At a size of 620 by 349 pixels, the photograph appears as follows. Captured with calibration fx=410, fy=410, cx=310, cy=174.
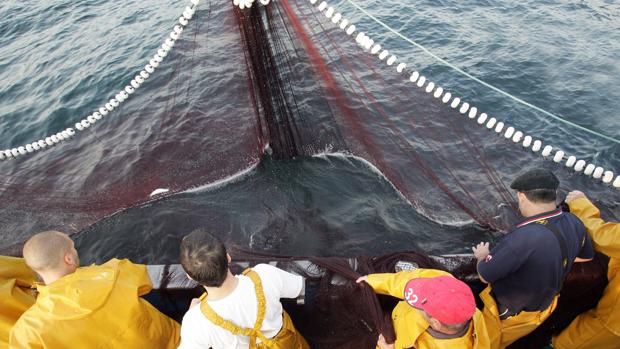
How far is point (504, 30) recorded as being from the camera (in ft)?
31.5

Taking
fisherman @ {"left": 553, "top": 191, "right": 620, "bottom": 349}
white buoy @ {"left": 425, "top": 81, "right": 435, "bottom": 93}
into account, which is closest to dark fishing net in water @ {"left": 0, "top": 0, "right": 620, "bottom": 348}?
white buoy @ {"left": 425, "top": 81, "right": 435, "bottom": 93}

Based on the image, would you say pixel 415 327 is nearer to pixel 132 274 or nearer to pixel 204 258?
pixel 204 258

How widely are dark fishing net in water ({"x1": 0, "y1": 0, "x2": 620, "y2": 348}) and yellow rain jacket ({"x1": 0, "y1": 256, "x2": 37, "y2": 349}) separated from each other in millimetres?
1806

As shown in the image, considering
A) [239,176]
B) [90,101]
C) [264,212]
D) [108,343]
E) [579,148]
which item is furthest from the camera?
[90,101]

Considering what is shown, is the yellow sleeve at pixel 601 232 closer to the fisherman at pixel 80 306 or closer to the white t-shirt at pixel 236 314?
the white t-shirt at pixel 236 314

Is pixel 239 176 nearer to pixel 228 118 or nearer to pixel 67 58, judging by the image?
pixel 228 118

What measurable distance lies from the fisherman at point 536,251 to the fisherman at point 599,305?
132mm

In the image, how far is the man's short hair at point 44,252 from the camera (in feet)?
7.37

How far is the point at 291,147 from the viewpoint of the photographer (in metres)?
5.17

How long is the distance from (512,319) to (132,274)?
257 cm

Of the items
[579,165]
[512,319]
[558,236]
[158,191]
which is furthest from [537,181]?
[158,191]

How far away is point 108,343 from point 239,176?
3263 millimetres

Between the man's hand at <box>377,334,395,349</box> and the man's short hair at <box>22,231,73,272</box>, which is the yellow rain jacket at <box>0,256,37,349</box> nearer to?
the man's short hair at <box>22,231,73,272</box>

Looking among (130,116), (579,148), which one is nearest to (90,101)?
(130,116)
